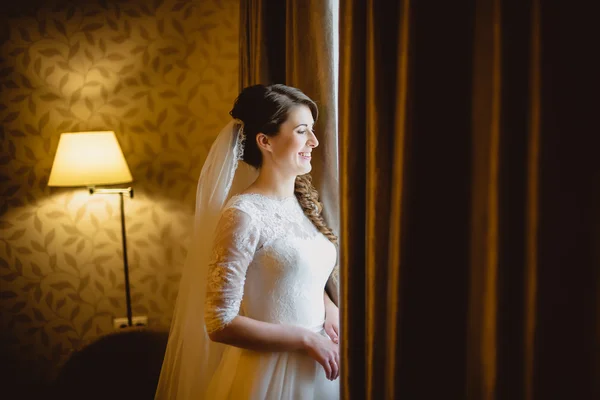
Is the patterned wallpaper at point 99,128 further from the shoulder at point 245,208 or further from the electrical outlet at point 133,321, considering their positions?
the shoulder at point 245,208

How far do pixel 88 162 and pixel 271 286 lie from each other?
1430 mm

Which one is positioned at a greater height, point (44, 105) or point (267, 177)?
point (44, 105)

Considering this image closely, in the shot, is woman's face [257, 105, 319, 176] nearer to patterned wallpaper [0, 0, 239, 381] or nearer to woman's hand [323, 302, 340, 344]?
woman's hand [323, 302, 340, 344]

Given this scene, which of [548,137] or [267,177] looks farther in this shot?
[267,177]

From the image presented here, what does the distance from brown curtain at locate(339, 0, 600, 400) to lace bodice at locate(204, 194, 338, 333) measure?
36 centimetres

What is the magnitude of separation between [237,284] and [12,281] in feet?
6.96

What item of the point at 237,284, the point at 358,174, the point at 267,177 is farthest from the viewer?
the point at 267,177

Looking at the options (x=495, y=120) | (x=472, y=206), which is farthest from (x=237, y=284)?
(x=495, y=120)

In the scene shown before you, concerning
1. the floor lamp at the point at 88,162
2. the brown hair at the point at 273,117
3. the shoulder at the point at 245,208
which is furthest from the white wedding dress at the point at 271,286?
the floor lamp at the point at 88,162

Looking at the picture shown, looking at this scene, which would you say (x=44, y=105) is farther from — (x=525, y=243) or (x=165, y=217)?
(x=525, y=243)

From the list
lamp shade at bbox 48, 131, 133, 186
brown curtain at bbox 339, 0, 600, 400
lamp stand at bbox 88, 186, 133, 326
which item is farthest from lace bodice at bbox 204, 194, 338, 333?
lamp stand at bbox 88, 186, 133, 326

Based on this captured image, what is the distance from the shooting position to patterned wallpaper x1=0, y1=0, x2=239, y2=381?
276cm

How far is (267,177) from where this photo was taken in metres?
1.58

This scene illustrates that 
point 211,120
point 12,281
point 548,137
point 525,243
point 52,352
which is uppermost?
point 211,120
